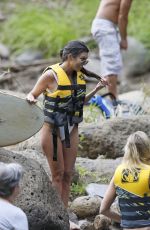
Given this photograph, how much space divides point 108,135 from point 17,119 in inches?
92.8

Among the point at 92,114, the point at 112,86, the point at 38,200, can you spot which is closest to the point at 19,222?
the point at 38,200

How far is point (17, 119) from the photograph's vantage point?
7012mm

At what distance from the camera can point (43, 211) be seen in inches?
262

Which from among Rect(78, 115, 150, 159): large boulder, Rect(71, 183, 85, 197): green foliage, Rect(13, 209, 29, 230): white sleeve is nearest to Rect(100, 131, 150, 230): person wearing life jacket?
Rect(13, 209, 29, 230): white sleeve

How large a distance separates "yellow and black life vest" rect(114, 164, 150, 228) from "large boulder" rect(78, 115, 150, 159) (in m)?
2.68

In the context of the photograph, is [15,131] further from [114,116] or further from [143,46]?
[143,46]

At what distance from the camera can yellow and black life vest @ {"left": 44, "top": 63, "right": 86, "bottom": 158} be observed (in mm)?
7066

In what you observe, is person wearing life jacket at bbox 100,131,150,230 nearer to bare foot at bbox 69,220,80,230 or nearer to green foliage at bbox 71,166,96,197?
bare foot at bbox 69,220,80,230

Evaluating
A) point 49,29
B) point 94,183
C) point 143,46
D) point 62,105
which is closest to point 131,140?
point 62,105

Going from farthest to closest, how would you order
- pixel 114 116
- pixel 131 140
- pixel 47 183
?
pixel 114 116 < pixel 47 183 < pixel 131 140

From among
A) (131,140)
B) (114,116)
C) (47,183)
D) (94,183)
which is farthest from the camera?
(114,116)

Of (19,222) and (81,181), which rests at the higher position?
(19,222)

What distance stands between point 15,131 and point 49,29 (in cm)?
945

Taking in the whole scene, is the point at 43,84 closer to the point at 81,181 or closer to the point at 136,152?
the point at 136,152
